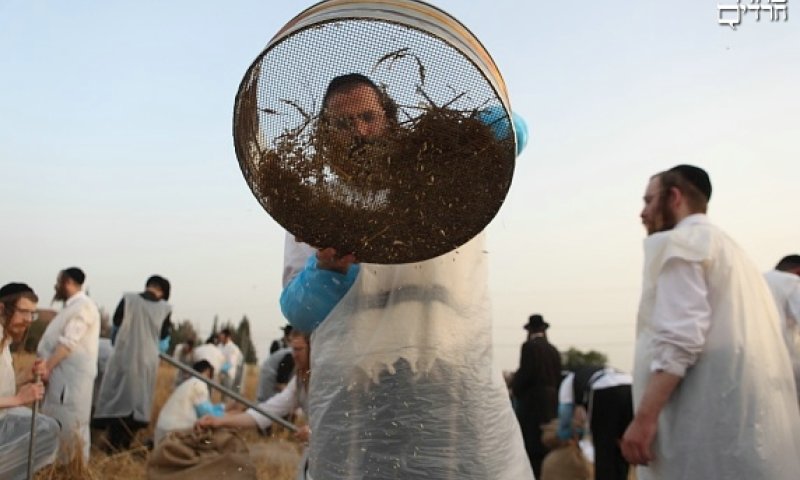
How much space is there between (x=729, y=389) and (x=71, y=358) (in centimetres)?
539

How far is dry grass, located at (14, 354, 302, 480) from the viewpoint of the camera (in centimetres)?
551

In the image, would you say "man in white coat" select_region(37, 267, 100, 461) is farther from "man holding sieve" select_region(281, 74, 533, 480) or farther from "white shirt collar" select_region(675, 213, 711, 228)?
"white shirt collar" select_region(675, 213, 711, 228)

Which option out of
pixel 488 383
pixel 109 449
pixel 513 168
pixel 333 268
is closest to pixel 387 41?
pixel 513 168

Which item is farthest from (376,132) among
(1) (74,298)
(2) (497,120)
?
(1) (74,298)

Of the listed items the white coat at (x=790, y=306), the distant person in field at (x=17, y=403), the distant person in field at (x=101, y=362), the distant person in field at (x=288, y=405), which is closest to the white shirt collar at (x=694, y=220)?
the white coat at (x=790, y=306)

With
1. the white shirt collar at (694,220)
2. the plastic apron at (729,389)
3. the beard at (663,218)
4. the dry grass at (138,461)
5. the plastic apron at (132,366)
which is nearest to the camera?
the plastic apron at (729,389)

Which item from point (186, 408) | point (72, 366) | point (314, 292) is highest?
point (314, 292)

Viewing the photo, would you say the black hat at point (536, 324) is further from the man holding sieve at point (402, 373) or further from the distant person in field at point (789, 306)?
the man holding sieve at point (402, 373)

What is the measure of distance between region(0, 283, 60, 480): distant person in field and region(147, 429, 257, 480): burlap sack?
2.66ft

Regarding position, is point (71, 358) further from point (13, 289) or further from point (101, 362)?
point (101, 362)

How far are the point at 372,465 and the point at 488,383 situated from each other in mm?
363

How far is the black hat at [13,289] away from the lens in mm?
4625

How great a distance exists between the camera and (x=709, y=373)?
97.0 inches

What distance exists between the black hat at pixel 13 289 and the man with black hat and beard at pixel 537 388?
4.17 metres
